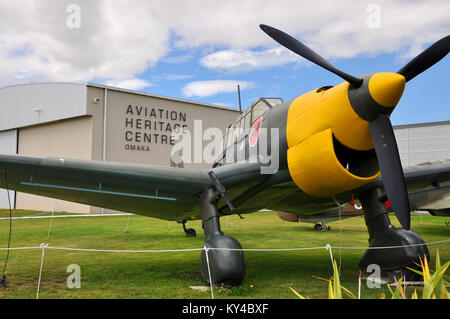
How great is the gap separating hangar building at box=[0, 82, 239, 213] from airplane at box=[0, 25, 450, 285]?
61.9ft

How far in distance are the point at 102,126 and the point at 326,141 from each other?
2211 cm

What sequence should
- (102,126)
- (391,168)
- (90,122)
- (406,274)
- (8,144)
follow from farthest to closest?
(8,144) → (102,126) → (90,122) → (406,274) → (391,168)

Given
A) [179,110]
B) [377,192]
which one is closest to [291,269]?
[377,192]

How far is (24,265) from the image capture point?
7117mm

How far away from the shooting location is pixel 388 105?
4109 mm

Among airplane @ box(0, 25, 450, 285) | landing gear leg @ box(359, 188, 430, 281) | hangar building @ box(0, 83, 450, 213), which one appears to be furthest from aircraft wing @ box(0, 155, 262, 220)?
hangar building @ box(0, 83, 450, 213)

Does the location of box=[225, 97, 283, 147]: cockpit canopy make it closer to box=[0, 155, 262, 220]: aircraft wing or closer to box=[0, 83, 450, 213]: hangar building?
box=[0, 155, 262, 220]: aircraft wing

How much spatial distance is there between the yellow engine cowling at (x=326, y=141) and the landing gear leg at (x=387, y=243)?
4.73 ft

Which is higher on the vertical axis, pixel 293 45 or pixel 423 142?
pixel 423 142

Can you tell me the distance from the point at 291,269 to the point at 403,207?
308 cm

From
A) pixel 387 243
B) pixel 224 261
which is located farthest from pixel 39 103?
pixel 387 243

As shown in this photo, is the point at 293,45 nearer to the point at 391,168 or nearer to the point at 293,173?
the point at 293,173

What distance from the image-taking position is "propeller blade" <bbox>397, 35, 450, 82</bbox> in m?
4.22
